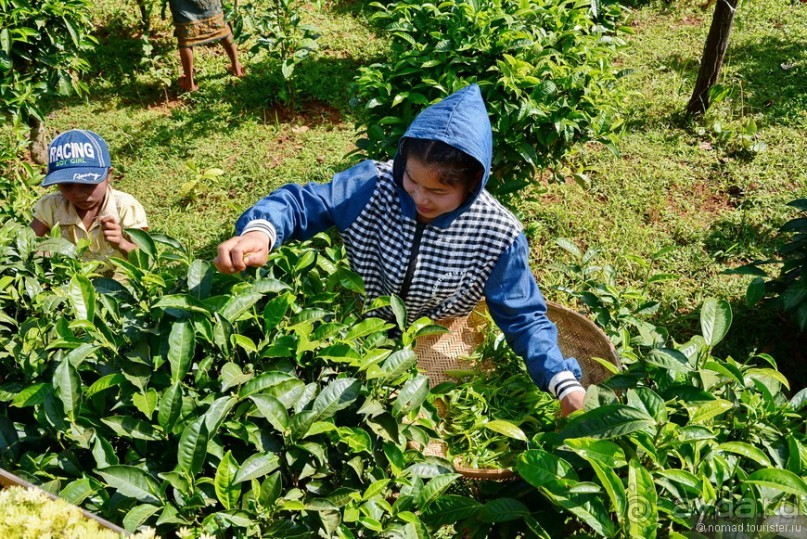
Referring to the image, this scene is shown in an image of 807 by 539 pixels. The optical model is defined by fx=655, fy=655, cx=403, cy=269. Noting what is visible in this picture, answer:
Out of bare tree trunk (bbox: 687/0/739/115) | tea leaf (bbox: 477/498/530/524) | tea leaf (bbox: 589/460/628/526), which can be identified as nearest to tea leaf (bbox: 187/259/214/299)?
tea leaf (bbox: 477/498/530/524)

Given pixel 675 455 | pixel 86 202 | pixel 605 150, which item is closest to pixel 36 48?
pixel 86 202

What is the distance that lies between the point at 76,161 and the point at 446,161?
1.79 meters

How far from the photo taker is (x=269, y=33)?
501 cm

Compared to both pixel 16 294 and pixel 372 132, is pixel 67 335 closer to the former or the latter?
pixel 16 294

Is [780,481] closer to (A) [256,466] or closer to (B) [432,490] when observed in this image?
(B) [432,490]

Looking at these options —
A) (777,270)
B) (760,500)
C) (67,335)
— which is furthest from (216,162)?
(760,500)

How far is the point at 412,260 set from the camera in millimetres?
2287

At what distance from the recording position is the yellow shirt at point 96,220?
294 centimetres

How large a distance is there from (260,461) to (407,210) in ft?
3.68

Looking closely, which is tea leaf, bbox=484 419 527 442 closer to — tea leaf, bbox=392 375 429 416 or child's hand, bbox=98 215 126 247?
tea leaf, bbox=392 375 429 416

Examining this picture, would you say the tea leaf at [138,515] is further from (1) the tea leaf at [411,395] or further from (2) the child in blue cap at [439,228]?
(2) the child in blue cap at [439,228]

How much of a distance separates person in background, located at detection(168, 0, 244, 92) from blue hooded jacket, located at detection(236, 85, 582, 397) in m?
3.51

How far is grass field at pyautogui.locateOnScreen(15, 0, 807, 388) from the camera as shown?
3.81m

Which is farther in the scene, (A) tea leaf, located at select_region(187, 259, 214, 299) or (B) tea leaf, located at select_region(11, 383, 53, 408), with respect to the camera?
(A) tea leaf, located at select_region(187, 259, 214, 299)
